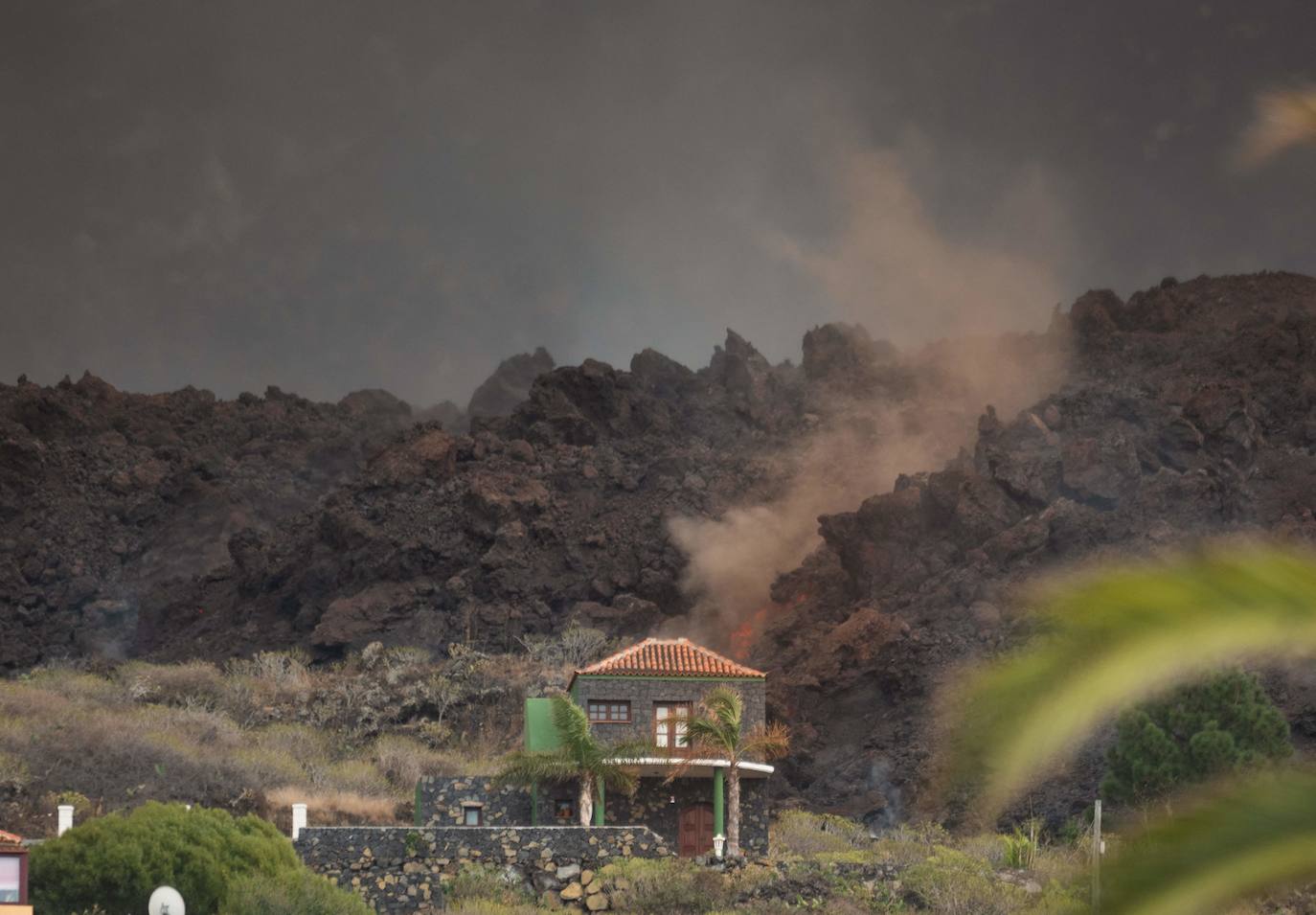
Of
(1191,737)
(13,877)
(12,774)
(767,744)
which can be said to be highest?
(1191,737)

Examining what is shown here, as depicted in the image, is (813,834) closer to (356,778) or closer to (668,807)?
(668,807)

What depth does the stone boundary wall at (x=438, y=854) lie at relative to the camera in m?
31.2

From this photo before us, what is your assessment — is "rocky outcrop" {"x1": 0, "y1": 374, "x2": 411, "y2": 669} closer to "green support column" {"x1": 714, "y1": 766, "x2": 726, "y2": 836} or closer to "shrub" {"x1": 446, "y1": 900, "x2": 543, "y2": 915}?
"green support column" {"x1": 714, "y1": 766, "x2": 726, "y2": 836}

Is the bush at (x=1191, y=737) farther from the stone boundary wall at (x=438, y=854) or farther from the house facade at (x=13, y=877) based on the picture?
the house facade at (x=13, y=877)

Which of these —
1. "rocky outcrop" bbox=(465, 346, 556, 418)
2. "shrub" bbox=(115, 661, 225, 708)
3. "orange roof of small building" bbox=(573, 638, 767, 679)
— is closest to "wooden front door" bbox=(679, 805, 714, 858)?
"orange roof of small building" bbox=(573, 638, 767, 679)

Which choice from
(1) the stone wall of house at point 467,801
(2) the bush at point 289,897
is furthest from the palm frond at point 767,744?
(2) the bush at point 289,897

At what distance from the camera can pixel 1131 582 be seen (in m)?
3.29

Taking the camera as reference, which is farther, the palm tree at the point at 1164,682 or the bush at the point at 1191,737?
the bush at the point at 1191,737

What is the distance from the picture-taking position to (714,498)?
9300 centimetres

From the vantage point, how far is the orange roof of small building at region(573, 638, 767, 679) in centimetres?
3769

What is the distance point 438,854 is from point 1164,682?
2969cm

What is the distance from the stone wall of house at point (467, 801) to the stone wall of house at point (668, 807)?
184 cm

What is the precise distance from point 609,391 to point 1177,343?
101 ft

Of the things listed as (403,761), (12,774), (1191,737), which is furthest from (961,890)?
(403,761)
